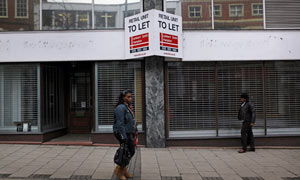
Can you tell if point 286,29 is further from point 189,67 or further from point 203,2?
point 189,67

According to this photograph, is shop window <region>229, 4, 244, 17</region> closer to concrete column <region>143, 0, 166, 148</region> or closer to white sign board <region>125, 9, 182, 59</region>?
white sign board <region>125, 9, 182, 59</region>

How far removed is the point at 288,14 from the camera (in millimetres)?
9414

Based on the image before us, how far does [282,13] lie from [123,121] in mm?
7349

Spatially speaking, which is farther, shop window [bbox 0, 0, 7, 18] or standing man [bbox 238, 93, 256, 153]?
shop window [bbox 0, 0, 7, 18]

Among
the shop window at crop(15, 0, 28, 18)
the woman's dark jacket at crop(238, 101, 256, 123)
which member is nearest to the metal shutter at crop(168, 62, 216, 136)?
the woman's dark jacket at crop(238, 101, 256, 123)

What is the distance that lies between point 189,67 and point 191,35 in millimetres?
1090

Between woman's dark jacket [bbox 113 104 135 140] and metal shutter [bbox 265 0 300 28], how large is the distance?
6475 mm

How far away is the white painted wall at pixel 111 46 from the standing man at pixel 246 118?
62.8 inches

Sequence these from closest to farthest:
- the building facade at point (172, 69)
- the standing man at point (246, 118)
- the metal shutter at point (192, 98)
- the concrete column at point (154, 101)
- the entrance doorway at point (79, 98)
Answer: the standing man at point (246, 118), the concrete column at point (154, 101), the building facade at point (172, 69), the metal shutter at point (192, 98), the entrance doorway at point (79, 98)

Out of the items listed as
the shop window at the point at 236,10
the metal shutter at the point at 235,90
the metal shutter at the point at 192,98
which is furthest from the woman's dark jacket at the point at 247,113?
the shop window at the point at 236,10

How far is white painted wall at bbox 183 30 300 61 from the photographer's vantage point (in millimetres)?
8922

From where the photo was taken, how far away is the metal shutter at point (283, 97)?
30.3 feet

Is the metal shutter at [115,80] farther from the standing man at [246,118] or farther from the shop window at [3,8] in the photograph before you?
the shop window at [3,8]

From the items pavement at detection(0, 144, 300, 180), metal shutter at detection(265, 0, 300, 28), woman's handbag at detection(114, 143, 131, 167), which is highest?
metal shutter at detection(265, 0, 300, 28)
